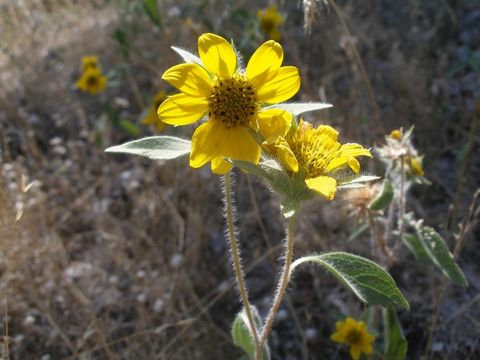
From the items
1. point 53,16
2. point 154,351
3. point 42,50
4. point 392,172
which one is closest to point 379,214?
point 392,172

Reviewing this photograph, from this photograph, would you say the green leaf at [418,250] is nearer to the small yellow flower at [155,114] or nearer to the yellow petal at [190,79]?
the yellow petal at [190,79]

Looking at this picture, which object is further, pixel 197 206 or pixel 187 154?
pixel 197 206

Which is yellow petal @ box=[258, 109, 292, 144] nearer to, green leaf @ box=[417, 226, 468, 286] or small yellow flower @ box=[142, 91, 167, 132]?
green leaf @ box=[417, 226, 468, 286]

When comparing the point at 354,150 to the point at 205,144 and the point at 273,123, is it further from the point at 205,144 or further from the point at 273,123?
the point at 205,144

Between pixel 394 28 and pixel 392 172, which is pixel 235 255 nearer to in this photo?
pixel 392 172

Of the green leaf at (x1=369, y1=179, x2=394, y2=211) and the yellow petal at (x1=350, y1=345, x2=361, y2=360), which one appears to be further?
the yellow petal at (x1=350, y1=345, x2=361, y2=360)

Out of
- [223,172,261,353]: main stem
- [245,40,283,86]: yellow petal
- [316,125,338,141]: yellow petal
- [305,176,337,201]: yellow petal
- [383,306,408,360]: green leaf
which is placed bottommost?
[383,306,408,360]: green leaf

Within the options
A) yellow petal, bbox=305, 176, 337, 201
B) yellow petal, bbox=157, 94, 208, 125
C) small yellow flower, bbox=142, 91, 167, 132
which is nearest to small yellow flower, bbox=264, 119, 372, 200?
yellow petal, bbox=305, 176, 337, 201
